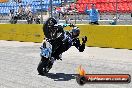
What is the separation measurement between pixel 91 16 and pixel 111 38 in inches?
134

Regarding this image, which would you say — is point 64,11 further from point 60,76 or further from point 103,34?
point 60,76

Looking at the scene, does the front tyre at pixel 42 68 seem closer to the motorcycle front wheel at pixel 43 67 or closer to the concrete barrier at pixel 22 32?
the motorcycle front wheel at pixel 43 67

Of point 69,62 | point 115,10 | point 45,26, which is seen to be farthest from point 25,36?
point 45,26

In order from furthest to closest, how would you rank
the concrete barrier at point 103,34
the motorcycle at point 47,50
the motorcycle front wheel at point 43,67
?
the concrete barrier at point 103,34
the motorcycle front wheel at point 43,67
the motorcycle at point 47,50

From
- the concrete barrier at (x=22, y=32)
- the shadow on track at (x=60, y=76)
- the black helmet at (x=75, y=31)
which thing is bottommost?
the concrete barrier at (x=22, y=32)

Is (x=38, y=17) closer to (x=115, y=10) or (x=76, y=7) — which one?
(x=76, y=7)

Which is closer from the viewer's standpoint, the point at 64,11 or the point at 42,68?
the point at 42,68

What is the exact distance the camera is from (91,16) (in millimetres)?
20328

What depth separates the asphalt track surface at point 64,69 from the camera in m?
8.50

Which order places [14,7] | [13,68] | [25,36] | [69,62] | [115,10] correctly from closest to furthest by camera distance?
[13,68] → [69,62] → [115,10] → [25,36] → [14,7]

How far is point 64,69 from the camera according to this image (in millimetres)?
10984

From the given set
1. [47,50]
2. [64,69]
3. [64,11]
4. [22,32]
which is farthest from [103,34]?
[47,50]

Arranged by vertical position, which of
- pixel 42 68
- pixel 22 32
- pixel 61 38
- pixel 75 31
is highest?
pixel 75 31

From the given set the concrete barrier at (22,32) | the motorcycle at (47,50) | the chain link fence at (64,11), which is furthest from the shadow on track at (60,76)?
the concrete barrier at (22,32)
